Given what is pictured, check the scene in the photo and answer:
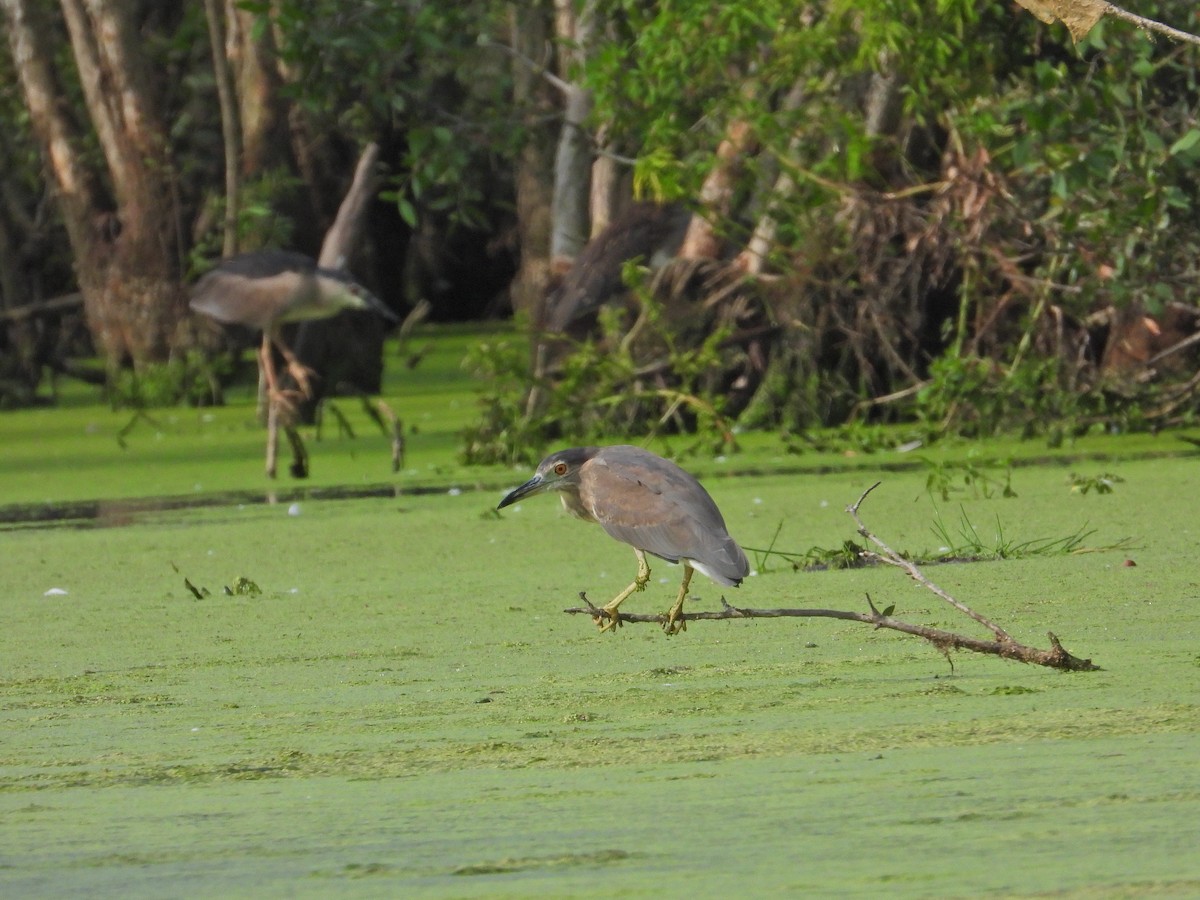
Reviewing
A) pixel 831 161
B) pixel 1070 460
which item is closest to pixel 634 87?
pixel 831 161

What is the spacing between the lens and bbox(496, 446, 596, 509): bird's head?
5125 mm

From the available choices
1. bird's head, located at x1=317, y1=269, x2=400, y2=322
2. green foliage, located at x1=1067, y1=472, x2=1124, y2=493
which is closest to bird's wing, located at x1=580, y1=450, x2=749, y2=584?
green foliage, located at x1=1067, y1=472, x2=1124, y2=493

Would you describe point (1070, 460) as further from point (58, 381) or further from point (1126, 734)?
point (58, 381)

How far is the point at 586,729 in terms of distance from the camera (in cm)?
378

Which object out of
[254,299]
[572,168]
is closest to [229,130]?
[572,168]

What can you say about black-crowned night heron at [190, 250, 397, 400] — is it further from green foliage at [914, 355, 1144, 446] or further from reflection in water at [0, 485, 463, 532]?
green foliage at [914, 355, 1144, 446]

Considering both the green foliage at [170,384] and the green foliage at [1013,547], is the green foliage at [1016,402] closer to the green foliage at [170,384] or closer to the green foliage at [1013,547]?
the green foliage at [1013,547]

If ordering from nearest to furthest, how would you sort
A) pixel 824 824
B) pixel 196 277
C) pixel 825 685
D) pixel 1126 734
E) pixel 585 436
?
pixel 824 824 < pixel 1126 734 < pixel 825 685 < pixel 585 436 < pixel 196 277

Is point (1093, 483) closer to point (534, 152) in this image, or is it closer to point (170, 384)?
point (534, 152)

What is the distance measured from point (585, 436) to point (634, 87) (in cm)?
167

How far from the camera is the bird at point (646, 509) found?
14.7ft

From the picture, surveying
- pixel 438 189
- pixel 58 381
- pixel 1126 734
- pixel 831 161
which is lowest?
pixel 58 381

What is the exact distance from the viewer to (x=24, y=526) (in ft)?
28.1

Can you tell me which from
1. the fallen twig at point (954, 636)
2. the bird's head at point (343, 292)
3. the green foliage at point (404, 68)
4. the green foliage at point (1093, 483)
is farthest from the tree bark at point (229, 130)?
the fallen twig at point (954, 636)
